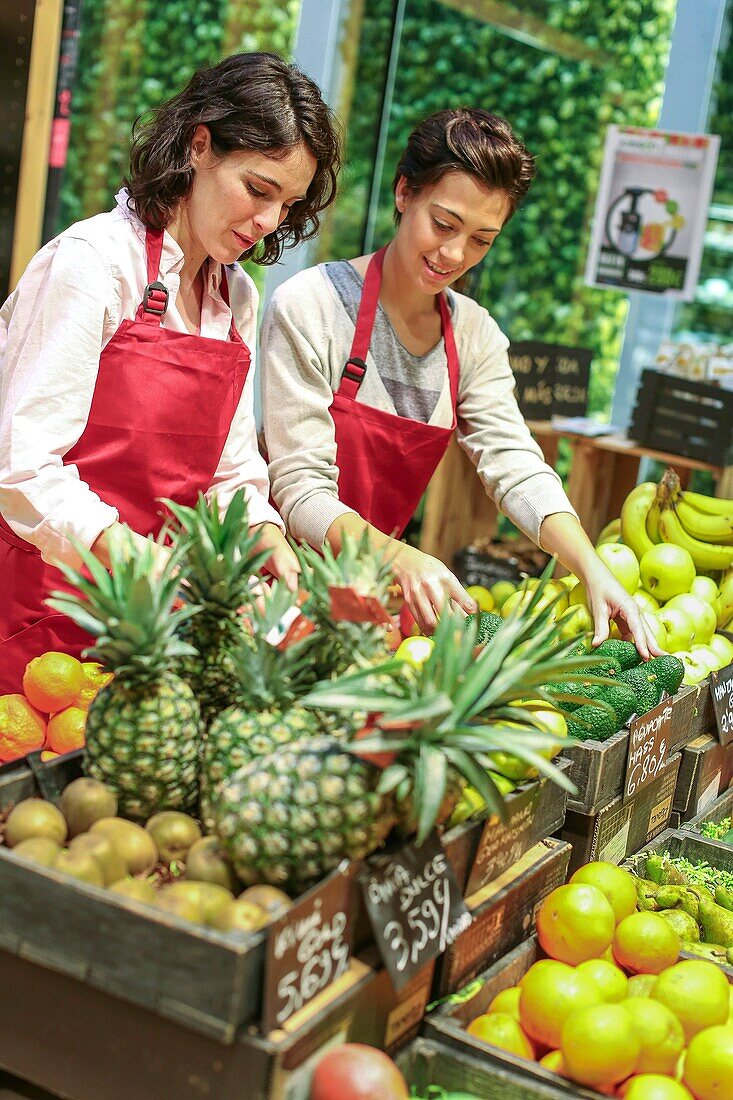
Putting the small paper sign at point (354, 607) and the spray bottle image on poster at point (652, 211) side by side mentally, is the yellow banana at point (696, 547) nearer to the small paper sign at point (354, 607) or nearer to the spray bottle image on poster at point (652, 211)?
the small paper sign at point (354, 607)

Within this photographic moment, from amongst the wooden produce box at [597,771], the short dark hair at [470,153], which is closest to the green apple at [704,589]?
the wooden produce box at [597,771]

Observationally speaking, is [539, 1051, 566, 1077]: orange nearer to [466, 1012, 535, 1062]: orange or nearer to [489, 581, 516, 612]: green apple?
[466, 1012, 535, 1062]: orange

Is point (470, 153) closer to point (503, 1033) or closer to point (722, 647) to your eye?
point (722, 647)

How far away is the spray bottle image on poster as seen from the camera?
4.81 m

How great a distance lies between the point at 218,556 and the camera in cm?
154

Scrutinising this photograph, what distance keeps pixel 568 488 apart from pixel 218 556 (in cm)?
344

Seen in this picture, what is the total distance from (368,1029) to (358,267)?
6.08 feet

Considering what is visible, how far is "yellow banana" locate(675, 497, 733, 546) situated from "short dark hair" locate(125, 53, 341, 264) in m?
1.43

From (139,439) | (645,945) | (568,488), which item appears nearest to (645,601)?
(645,945)

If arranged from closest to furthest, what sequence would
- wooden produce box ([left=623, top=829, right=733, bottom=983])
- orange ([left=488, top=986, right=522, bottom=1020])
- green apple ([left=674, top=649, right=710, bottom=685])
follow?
orange ([left=488, top=986, right=522, bottom=1020])
wooden produce box ([left=623, top=829, right=733, bottom=983])
green apple ([left=674, top=649, right=710, bottom=685])

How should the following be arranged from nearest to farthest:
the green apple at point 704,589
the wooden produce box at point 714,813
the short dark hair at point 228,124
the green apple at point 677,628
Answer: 1. the short dark hair at point 228,124
2. the wooden produce box at point 714,813
3. the green apple at point 677,628
4. the green apple at point 704,589

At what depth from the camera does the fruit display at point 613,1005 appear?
1.46 metres

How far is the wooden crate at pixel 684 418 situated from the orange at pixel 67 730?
3.24m

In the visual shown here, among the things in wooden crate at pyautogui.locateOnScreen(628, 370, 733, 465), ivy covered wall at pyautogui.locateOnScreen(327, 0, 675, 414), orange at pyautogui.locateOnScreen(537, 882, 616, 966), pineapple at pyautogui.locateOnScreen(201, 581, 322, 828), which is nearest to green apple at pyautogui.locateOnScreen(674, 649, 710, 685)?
orange at pyautogui.locateOnScreen(537, 882, 616, 966)
